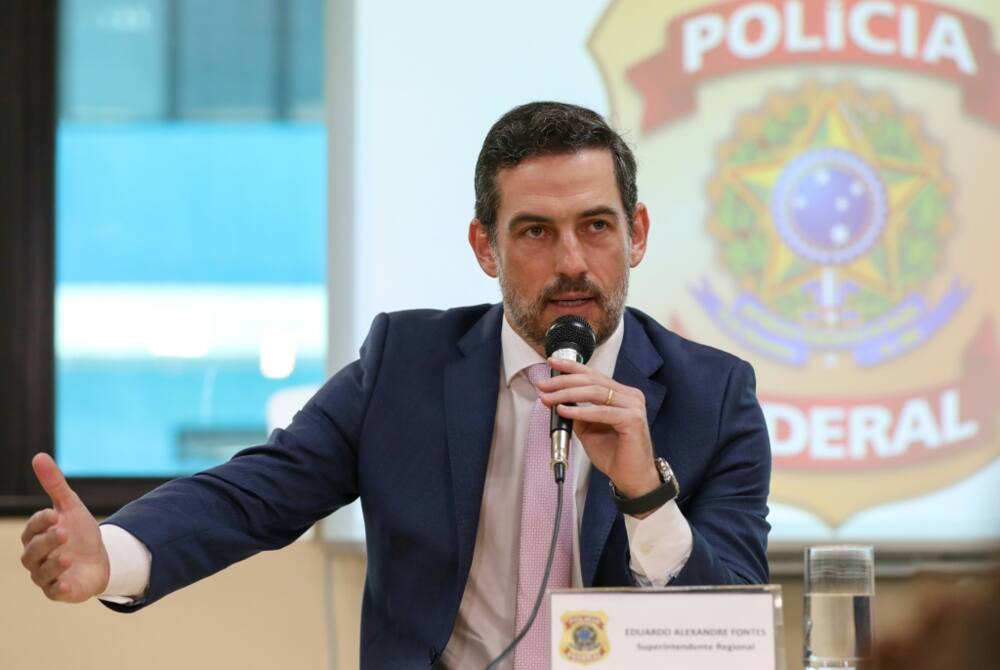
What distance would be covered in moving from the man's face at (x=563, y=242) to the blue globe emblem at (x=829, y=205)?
1367 mm

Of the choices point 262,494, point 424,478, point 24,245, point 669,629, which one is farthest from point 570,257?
point 24,245

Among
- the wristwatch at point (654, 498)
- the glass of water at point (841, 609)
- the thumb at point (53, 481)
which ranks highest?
the thumb at point (53, 481)

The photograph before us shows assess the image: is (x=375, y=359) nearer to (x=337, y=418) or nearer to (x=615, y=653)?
(x=337, y=418)

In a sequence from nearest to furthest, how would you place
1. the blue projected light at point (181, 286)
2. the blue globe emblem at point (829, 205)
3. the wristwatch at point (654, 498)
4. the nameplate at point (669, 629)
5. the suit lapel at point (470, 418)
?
the nameplate at point (669, 629), the wristwatch at point (654, 498), the suit lapel at point (470, 418), the blue globe emblem at point (829, 205), the blue projected light at point (181, 286)

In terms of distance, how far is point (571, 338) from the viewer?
6.20 feet

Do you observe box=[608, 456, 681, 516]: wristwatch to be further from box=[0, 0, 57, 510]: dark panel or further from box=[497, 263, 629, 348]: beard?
box=[0, 0, 57, 510]: dark panel

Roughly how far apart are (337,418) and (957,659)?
1746 mm

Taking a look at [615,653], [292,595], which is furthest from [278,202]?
[615,653]

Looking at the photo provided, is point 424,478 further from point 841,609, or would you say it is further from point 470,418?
point 841,609

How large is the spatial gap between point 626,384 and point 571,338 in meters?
0.33

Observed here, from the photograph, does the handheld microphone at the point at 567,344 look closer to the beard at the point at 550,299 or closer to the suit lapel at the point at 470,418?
the beard at the point at 550,299

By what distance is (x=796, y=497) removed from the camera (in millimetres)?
3359

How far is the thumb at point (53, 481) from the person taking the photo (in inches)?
67.1

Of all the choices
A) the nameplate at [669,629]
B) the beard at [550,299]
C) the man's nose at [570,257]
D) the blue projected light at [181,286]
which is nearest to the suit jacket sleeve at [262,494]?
the beard at [550,299]
